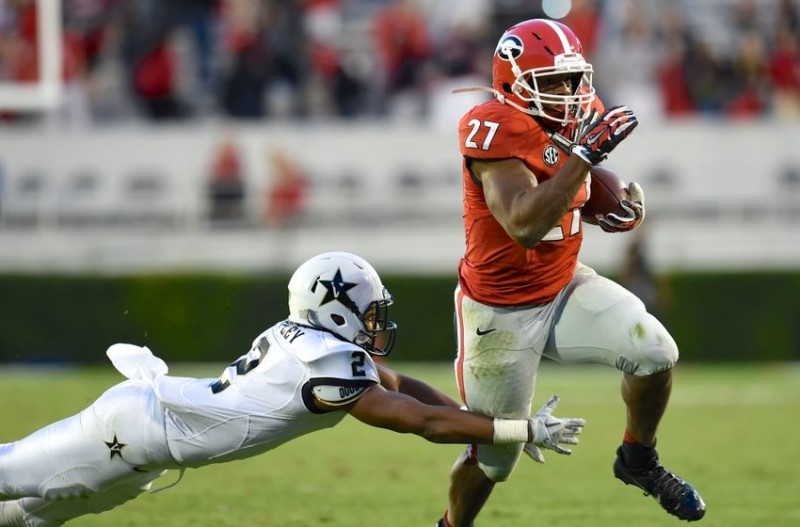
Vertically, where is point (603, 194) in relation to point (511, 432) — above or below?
above

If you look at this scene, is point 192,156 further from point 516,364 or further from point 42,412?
point 516,364

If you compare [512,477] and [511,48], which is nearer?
[511,48]

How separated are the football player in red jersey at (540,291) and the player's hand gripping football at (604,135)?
16 centimetres

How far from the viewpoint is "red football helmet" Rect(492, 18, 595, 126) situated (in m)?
5.38

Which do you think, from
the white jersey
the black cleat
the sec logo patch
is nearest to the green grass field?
the black cleat

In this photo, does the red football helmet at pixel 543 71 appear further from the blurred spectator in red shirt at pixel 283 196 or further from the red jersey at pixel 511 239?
the blurred spectator in red shirt at pixel 283 196

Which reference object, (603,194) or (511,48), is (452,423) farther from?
(511,48)

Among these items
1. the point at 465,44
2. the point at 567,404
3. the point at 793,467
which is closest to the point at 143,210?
the point at 465,44

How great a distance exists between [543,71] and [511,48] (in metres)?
0.19

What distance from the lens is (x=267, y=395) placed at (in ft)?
16.3

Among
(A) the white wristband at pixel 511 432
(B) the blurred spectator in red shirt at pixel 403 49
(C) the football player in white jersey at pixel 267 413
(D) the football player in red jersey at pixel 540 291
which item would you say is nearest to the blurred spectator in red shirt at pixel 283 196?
(B) the blurred spectator in red shirt at pixel 403 49

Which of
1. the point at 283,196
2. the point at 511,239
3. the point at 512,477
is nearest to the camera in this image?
the point at 511,239

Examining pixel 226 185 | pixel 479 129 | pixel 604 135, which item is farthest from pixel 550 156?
pixel 226 185

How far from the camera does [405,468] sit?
28.4 feet
